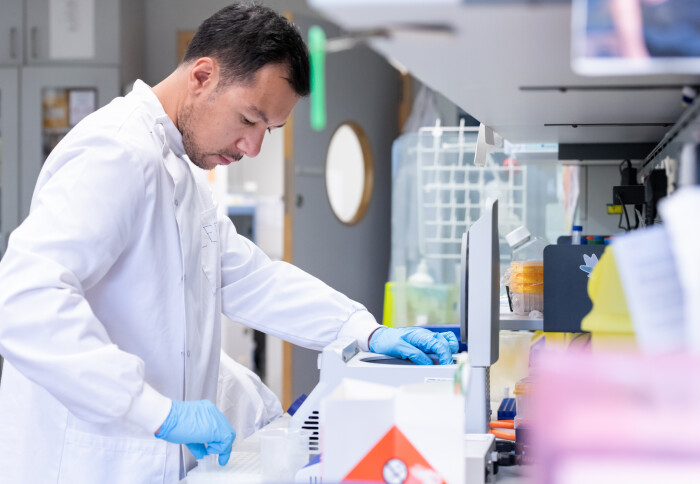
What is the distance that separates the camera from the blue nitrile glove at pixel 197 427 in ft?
4.46

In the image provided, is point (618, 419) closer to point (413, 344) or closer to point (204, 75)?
point (413, 344)

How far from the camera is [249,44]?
5.49 ft

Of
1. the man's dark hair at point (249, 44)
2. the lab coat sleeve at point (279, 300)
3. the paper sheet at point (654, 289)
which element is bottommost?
the lab coat sleeve at point (279, 300)

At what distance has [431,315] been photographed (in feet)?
12.6

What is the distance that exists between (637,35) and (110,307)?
1119 millimetres

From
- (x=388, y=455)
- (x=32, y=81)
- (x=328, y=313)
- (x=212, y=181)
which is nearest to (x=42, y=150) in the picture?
(x=32, y=81)

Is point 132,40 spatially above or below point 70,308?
above

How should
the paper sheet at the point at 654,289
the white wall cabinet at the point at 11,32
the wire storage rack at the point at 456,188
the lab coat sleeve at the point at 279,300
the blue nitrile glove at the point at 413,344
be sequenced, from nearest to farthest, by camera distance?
the paper sheet at the point at 654,289 < the blue nitrile glove at the point at 413,344 < the lab coat sleeve at the point at 279,300 < the wire storage rack at the point at 456,188 < the white wall cabinet at the point at 11,32

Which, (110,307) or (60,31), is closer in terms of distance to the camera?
(110,307)

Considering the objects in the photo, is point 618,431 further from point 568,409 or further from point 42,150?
point 42,150

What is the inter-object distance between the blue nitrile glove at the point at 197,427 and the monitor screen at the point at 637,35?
895 millimetres

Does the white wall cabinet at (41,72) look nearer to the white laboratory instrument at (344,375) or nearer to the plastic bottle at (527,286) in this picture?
the plastic bottle at (527,286)

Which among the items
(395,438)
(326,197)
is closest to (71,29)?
(326,197)

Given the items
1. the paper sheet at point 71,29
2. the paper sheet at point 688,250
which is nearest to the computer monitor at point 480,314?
the paper sheet at point 688,250
